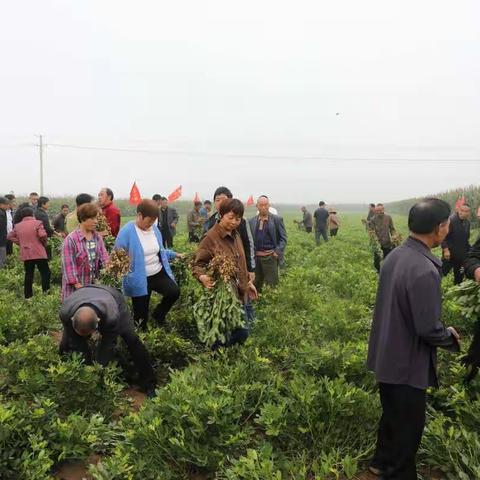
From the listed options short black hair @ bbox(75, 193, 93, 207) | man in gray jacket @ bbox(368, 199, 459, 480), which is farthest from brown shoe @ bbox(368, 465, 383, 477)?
short black hair @ bbox(75, 193, 93, 207)

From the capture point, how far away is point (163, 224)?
1202 cm

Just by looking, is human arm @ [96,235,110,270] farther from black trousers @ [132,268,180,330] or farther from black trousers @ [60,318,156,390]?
black trousers @ [60,318,156,390]

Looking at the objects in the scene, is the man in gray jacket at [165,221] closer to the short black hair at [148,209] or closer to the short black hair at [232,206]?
the short black hair at [148,209]

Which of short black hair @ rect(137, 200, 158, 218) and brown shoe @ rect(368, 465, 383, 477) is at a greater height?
short black hair @ rect(137, 200, 158, 218)

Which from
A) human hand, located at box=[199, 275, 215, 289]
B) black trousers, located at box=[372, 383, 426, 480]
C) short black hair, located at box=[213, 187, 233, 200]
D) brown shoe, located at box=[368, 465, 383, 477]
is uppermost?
short black hair, located at box=[213, 187, 233, 200]

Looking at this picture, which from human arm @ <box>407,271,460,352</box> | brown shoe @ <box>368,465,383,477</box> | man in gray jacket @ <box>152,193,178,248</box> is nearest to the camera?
human arm @ <box>407,271,460,352</box>

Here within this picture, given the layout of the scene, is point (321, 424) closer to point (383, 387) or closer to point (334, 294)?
point (383, 387)

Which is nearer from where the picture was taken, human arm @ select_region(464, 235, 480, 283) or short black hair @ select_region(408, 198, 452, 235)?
short black hair @ select_region(408, 198, 452, 235)

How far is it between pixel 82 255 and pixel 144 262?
66cm

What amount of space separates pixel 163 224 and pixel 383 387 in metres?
9.61

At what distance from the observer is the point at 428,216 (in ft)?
8.82

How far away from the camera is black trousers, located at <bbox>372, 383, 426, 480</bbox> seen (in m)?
2.78

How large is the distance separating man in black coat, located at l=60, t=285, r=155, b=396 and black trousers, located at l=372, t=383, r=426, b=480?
2172 millimetres

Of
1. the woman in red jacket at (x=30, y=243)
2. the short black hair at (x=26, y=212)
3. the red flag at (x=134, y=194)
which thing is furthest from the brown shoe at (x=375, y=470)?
the red flag at (x=134, y=194)
